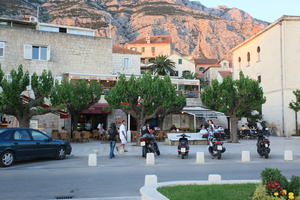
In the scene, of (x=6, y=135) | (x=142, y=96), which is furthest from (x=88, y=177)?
(x=142, y=96)

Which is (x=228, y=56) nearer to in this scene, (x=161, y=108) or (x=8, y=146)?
(x=161, y=108)

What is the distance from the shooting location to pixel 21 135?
12703 millimetres

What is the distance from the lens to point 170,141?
74.6 ft

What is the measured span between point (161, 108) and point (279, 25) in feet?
62.8

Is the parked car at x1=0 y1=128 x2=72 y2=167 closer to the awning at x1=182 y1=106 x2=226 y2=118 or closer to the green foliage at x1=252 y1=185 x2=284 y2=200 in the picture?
the green foliage at x1=252 y1=185 x2=284 y2=200

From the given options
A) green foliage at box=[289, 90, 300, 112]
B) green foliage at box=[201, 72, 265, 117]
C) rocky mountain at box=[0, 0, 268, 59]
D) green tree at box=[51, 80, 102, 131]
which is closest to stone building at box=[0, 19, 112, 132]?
green tree at box=[51, 80, 102, 131]

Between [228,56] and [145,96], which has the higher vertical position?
[228,56]

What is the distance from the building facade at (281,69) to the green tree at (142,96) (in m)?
16.4

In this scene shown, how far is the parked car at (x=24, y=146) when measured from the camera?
38.9ft

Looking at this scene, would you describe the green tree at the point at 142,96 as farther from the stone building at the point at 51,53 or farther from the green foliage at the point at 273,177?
the green foliage at the point at 273,177

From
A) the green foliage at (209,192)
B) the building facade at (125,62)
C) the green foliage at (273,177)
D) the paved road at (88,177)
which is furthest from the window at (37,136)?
the building facade at (125,62)

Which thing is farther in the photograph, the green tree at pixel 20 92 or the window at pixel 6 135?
the green tree at pixel 20 92

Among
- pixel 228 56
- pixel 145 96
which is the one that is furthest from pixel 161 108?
pixel 228 56

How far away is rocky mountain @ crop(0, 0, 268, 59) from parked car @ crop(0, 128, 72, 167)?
8873 centimetres
